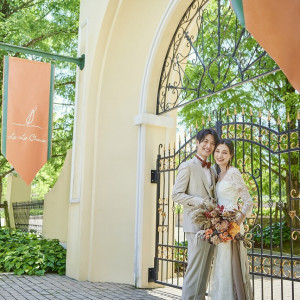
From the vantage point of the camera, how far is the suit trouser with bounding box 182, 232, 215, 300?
15.8 ft

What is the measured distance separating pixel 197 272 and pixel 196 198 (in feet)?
2.60

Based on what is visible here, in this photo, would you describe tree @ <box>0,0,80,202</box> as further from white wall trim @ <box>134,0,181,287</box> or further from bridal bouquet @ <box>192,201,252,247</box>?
bridal bouquet @ <box>192,201,252,247</box>

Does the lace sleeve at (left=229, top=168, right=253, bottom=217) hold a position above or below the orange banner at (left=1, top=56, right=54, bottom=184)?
below

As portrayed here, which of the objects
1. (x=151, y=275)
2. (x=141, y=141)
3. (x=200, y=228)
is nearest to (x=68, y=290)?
(x=151, y=275)

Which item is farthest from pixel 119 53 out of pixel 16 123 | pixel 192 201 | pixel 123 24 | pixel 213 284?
pixel 213 284

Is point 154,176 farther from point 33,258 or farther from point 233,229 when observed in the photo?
point 233,229

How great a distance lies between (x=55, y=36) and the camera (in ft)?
47.4

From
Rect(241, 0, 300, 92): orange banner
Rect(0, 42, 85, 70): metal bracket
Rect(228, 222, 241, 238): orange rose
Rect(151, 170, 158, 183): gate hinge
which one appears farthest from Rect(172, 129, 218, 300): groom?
Rect(0, 42, 85, 70): metal bracket

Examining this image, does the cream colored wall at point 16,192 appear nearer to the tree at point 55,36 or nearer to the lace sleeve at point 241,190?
the tree at point 55,36

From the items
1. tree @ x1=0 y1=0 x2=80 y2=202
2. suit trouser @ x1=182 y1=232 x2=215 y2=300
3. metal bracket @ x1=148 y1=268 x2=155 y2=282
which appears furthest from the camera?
tree @ x1=0 y1=0 x2=80 y2=202

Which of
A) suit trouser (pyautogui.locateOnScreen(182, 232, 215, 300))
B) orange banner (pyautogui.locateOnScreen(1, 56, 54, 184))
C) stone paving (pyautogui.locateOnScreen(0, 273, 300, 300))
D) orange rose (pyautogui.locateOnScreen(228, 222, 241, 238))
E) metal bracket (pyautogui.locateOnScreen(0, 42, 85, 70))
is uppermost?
metal bracket (pyautogui.locateOnScreen(0, 42, 85, 70))

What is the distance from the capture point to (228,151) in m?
4.88

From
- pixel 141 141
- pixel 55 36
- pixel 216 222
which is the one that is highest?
pixel 55 36

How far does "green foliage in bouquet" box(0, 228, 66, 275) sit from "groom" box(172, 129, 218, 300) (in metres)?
4.66
